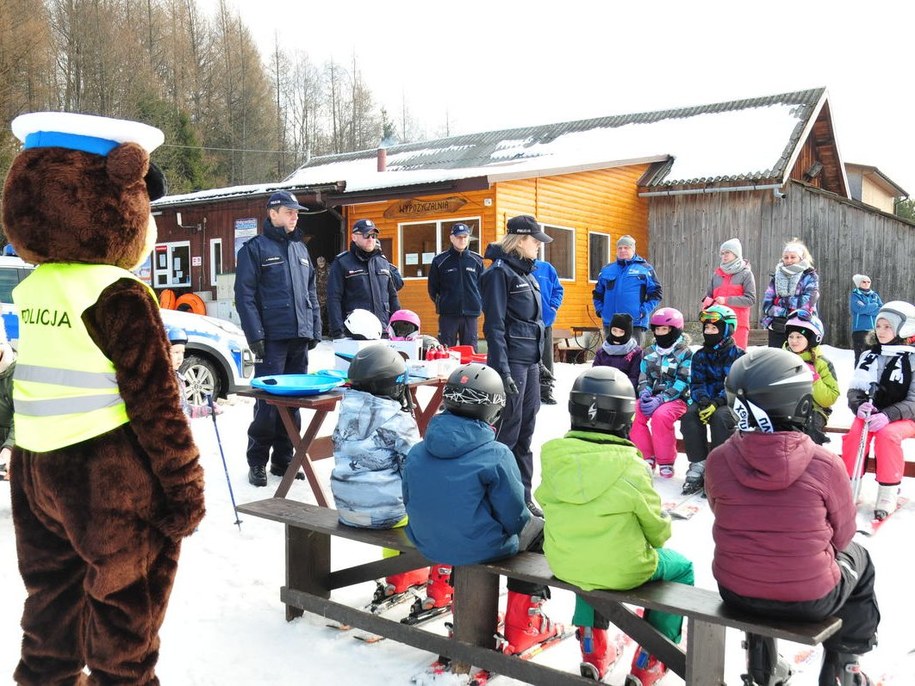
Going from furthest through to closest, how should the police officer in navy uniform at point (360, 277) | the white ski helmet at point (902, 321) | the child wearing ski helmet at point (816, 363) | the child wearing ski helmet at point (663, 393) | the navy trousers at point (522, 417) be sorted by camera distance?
1. the police officer in navy uniform at point (360, 277)
2. the child wearing ski helmet at point (663, 393)
3. the child wearing ski helmet at point (816, 363)
4. the white ski helmet at point (902, 321)
5. the navy trousers at point (522, 417)

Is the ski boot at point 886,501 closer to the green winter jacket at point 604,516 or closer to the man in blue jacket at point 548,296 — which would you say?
the green winter jacket at point 604,516

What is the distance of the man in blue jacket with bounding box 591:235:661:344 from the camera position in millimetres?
9000

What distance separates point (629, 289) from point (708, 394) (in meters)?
3.18

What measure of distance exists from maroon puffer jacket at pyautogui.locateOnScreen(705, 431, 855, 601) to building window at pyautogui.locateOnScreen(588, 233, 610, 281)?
A: 14.4m

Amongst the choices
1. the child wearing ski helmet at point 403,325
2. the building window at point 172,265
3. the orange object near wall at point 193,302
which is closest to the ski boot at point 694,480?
the child wearing ski helmet at point 403,325

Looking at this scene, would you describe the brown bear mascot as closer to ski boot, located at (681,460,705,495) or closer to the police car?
ski boot, located at (681,460,705,495)

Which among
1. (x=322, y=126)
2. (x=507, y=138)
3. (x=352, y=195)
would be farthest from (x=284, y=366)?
(x=322, y=126)

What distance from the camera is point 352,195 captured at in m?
14.6

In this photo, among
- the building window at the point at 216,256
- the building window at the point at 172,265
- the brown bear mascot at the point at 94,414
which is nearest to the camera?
the brown bear mascot at the point at 94,414

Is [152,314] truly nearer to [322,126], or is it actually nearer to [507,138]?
[507,138]

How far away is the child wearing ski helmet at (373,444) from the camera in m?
3.54

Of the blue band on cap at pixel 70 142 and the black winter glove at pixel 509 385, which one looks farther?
the black winter glove at pixel 509 385

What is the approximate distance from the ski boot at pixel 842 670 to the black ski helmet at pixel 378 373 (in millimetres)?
2051

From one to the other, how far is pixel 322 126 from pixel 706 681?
51465mm
